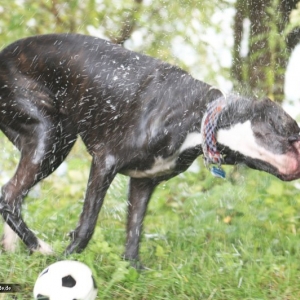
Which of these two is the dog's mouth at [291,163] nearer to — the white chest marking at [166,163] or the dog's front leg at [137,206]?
the white chest marking at [166,163]

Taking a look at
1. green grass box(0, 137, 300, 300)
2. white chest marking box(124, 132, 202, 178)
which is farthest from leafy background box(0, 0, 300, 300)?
white chest marking box(124, 132, 202, 178)

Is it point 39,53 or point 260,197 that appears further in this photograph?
point 260,197

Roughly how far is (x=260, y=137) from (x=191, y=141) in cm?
43

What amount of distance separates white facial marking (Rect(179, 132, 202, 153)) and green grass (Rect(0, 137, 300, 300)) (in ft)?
2.42

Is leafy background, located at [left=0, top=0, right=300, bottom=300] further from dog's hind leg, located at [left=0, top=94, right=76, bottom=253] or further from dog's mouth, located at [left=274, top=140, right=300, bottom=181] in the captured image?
dog's mouth, located at [left=274, top=140, right=300, bottom=181]

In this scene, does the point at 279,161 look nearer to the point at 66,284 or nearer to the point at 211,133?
the point at 211,133

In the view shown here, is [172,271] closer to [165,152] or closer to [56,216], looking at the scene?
[165,152]

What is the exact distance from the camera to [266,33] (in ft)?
21.6

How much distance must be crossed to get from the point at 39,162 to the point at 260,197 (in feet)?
6.48

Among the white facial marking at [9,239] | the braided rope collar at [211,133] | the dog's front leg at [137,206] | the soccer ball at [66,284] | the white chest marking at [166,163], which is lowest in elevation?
the white facial marking at [9,239]

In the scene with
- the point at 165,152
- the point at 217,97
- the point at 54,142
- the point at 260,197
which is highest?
the point at 217,97

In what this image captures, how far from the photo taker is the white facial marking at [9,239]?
4.46 m

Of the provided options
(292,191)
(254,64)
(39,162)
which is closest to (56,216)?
(39,162)

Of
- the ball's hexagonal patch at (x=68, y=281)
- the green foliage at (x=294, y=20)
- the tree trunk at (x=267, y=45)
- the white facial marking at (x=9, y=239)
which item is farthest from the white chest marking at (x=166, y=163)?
the tree trunk at (x=267, y=45)
